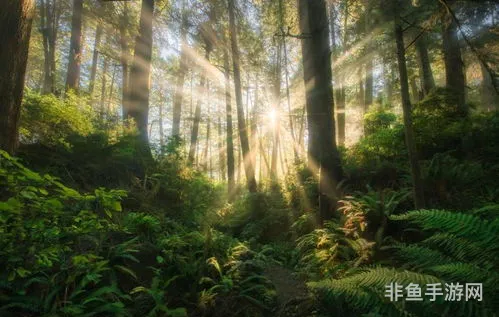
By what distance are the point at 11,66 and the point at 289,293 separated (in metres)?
5.29

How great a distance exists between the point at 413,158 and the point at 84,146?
7543mm

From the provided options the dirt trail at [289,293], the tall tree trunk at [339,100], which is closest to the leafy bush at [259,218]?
the dirt trail at [289,293]

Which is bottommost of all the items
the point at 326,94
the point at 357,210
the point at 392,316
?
the point at 392,316

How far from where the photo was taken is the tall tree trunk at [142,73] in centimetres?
1122

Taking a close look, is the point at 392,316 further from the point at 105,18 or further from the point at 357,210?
the point at 105,18

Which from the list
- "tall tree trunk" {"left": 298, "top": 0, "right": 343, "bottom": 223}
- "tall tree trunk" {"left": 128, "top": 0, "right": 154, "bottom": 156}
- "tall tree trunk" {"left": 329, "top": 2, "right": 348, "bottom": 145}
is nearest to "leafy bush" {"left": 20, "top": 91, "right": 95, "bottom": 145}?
"tall tree trunk" {"left": 128, "top": 0, "right": 154, "bottom": 156}

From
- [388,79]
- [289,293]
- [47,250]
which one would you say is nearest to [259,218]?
[289,293]

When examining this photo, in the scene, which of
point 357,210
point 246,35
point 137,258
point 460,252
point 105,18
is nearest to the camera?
point 460,252

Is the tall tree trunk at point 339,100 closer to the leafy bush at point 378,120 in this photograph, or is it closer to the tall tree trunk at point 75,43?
the leafy bush at point 378,120

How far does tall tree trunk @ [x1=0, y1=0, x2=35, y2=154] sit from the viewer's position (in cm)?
420

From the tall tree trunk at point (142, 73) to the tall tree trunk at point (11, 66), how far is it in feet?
22.1

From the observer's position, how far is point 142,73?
11273mm

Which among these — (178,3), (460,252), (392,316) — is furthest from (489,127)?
(178,3)

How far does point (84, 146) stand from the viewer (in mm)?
8203
